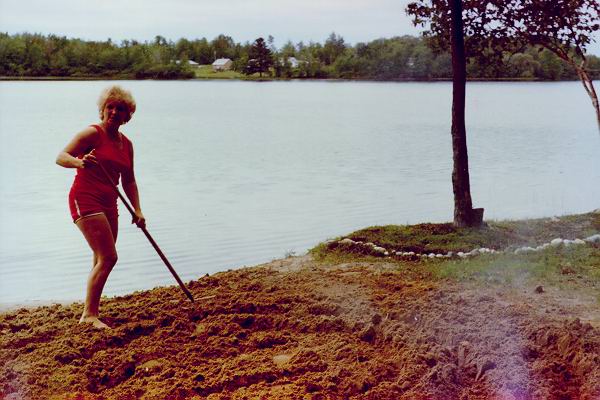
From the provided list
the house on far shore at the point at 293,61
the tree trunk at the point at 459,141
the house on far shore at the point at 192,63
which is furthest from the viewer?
the house on far shore at the point at 293,61

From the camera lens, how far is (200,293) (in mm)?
6902

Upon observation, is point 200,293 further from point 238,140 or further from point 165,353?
point 238,140

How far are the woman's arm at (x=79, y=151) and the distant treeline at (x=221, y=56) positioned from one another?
7943 mm

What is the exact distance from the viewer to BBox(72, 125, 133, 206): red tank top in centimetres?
556

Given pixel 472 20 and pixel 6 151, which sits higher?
pixel 472 20

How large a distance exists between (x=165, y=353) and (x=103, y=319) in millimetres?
1024

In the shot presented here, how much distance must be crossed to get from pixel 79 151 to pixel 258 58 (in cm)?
2663

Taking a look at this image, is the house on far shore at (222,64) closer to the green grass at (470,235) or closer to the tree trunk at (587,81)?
the tree trunk at (587,81)

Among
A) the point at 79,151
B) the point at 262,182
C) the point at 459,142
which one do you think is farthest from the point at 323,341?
the point at 262,182

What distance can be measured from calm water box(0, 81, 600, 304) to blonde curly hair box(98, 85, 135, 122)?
87 cm

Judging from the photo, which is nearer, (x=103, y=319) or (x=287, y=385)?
(x=287, y=385)

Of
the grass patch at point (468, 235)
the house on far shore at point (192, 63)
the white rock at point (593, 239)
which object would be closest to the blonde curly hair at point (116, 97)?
the grass patch at point (468, 235)

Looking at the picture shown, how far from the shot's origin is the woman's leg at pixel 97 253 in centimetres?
561

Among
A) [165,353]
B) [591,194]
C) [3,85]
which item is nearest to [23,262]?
[165,353]
